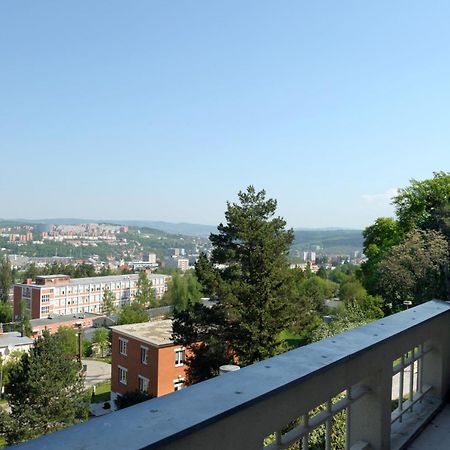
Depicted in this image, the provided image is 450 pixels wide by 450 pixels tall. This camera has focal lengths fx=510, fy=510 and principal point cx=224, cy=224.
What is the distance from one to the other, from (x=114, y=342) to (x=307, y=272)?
15.9 meters

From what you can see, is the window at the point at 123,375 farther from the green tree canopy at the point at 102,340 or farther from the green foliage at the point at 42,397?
the green tree canopy at the point at 102,340

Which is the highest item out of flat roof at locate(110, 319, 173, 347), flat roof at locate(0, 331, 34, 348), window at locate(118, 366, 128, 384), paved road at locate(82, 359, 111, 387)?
flat roof at locate(110, 319, 173, 347)

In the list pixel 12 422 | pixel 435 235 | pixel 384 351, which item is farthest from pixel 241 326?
pixel 384 351

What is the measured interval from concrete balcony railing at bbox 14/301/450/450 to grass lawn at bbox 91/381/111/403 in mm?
33814

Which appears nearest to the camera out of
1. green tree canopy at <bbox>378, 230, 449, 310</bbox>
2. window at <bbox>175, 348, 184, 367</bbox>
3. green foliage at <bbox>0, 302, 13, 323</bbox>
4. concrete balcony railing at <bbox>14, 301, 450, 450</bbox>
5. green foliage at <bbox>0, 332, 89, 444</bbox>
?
concrete balcony railing at <bbox>14, 301, 450, 450</bbox>

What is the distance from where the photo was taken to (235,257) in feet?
64.2

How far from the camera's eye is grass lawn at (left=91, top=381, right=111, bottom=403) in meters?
34.4

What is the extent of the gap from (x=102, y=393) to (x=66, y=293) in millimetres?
57562

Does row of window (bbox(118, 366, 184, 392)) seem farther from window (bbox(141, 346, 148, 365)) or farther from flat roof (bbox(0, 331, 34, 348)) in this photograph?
flat roof (bbox(0, 331, 34, 348))

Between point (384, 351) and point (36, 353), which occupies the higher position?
point (384, 351)

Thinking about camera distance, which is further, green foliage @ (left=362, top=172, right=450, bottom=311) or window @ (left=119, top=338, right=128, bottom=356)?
window @ (left=119, top=338, right=128, bottom=356)

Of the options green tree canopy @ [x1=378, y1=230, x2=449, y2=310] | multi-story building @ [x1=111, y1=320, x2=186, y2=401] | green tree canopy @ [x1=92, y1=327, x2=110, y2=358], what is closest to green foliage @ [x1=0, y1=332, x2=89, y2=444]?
multi-story building @ [x1=111, y1=320, x2=186, y2=401]

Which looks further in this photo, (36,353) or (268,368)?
(36,353)

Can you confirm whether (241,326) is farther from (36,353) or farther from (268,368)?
(268,368)
